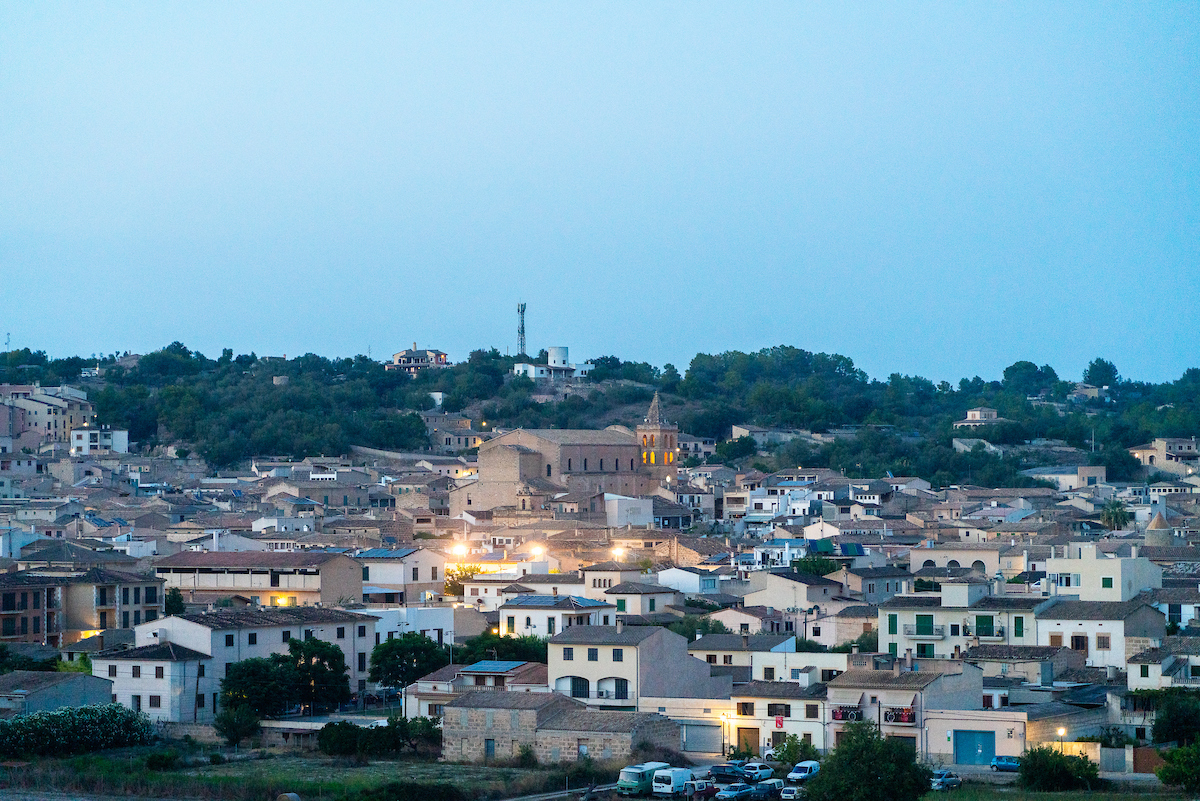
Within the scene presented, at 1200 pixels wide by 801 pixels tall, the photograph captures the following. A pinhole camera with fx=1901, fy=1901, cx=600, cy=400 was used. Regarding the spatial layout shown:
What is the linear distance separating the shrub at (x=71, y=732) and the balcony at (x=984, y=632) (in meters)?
13.5

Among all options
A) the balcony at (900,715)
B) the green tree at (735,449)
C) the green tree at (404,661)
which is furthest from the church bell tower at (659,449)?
the balcony at (900,715)

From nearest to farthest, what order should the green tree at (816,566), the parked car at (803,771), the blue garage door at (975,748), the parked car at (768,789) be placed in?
1. the parked car at (768,789)
2. the parked car at (803,771)
3. the blue garage door at (975,748)
4. the green tree at (816,566)

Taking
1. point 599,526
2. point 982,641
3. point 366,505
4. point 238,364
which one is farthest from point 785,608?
point 238,364

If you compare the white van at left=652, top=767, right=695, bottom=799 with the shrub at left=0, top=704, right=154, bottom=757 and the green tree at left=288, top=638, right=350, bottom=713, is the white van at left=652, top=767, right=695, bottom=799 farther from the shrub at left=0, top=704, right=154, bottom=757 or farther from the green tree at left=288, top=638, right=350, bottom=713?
the shrub at left=0, top=704, right=154, bottom=757

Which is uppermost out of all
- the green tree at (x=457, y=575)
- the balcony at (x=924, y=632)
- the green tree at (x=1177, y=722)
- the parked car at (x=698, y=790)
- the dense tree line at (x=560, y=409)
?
the dense tree line at (x=560, y=409)

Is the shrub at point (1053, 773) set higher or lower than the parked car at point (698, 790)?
higher

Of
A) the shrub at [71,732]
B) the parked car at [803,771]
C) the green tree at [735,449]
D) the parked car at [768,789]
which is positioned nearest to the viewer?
the parked car at [768,789]

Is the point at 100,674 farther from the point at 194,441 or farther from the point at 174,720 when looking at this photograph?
the point at 194,441

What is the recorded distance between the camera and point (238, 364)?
11181 cm

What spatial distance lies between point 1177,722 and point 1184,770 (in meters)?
2.92

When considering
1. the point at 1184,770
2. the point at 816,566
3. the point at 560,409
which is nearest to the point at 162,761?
the point at 1184,770

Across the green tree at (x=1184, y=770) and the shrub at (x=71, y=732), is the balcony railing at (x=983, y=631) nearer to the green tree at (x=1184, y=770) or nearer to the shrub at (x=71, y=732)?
the green tree at (x=1184, y=770)

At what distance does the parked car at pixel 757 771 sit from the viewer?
24047 mm

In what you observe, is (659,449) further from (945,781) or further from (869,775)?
(869,775)
